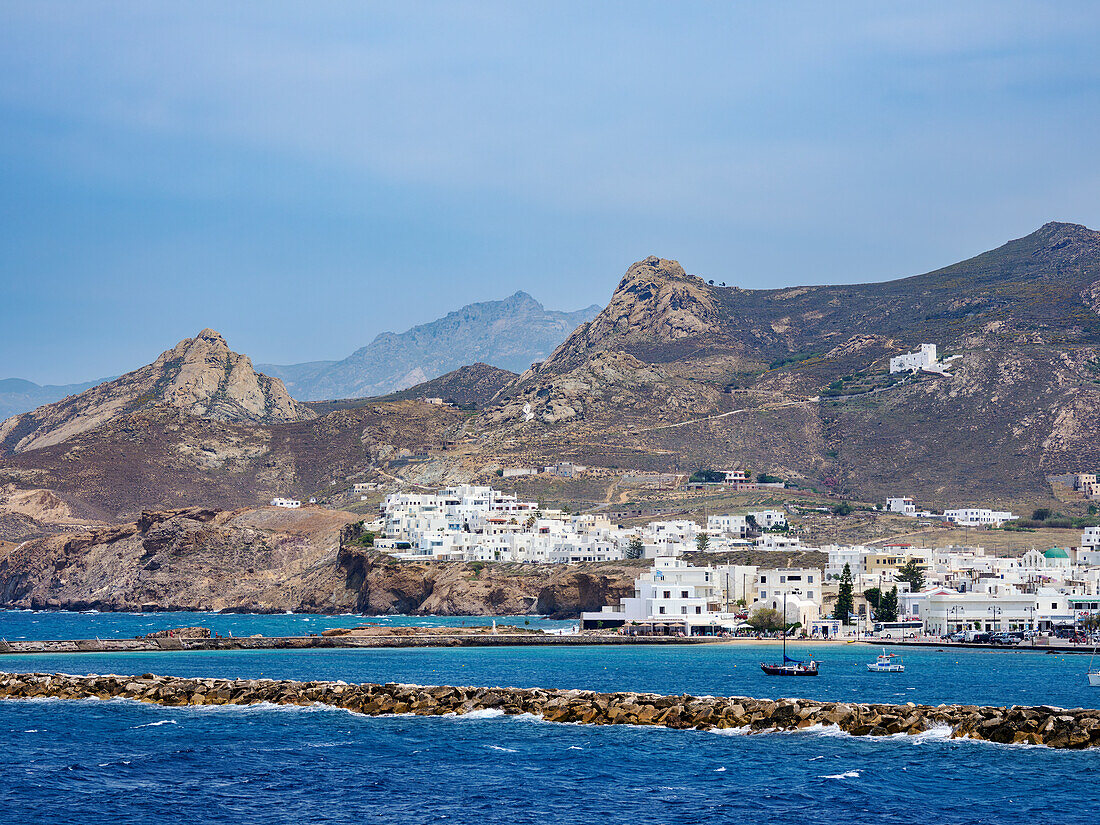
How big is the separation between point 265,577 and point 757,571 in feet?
253

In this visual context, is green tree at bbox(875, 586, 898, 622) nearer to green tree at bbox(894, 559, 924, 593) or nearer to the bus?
the bus

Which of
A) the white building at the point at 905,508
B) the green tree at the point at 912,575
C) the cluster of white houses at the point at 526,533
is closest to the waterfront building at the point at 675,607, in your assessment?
the green tree at the point at 912,575

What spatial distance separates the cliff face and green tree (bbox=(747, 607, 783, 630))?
24.4 metres

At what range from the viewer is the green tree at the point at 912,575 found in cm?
12781

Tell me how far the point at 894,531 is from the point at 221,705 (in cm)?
13021

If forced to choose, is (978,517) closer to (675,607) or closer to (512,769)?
(675,607)

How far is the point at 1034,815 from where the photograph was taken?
3866cm

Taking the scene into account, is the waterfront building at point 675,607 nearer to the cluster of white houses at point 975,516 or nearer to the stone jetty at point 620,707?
the stone jetty at point 620,707

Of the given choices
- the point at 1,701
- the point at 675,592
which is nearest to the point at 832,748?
the point at 1,701

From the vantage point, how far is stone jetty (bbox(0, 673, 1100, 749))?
49719mm

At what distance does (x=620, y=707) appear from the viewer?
56719 millimetres

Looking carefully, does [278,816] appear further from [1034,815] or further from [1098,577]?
[1098,577]

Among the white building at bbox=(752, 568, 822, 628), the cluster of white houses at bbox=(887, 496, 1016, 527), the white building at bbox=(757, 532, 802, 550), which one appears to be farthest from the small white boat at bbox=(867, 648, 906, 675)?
the cluster of white houses at bbox=(887, 496, 1016, 527)

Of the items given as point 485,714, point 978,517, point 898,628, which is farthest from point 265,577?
point 485,714
